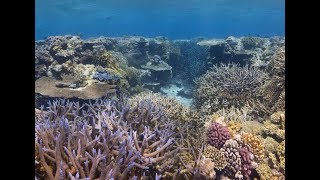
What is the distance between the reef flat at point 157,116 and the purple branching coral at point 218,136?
17 millimetres

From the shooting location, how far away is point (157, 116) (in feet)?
18.7

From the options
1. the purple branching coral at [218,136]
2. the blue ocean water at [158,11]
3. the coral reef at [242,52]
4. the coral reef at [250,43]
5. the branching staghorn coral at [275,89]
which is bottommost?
the purple branching coral at [218,136]

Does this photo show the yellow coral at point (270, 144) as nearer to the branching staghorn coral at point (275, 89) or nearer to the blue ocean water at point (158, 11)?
the branching staghorn coral at point (275, 89)

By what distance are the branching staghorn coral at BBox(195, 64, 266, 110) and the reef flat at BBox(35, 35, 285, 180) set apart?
29 mm

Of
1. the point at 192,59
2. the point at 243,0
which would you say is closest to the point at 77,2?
the point at 243,0

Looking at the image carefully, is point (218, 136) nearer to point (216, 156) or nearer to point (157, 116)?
point (216, 156)

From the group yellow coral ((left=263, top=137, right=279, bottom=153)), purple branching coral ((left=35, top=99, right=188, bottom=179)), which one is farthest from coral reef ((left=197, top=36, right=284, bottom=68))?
purple branching coral ((left=35, top=99, right=188, bottom=179))

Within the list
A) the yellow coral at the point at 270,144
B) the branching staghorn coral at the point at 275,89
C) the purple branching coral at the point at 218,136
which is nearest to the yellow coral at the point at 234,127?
the purple branching coral at the point at 218,136

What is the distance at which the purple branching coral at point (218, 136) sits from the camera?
5.06 meters

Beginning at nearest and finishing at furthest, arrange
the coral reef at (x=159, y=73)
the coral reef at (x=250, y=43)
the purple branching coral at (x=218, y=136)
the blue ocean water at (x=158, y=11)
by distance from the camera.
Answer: the purple branching coral at (x=218, y=136) → the coral reef at (x=159, y=73) → the coral reef at (x=250, y=43) → the blue ocean water at (x=158, y=11)

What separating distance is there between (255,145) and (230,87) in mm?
4064

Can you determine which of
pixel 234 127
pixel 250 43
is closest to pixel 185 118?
pixel 234 127

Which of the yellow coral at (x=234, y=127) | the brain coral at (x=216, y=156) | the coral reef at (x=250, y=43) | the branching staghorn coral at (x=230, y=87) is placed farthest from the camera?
the coral reef at (x=250, y=43)
